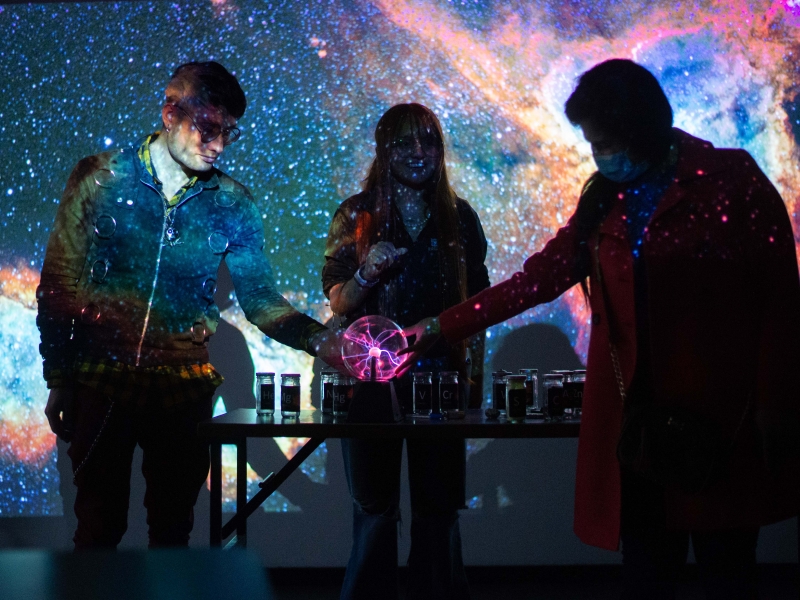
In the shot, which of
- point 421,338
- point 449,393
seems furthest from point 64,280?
point 449,393

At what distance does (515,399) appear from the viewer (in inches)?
89.4

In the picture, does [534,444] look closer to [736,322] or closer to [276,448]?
[276,448]

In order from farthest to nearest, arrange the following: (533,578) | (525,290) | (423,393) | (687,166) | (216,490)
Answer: (533,578)
(423,393)
(216,490)
(525,290)
(687,166)

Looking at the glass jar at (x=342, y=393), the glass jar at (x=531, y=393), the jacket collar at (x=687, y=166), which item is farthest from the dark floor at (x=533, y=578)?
the jacket collar at (x=687, y=166)

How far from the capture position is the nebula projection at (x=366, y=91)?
364 centimetres

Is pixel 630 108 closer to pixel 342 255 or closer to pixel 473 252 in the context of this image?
pixel 473 252

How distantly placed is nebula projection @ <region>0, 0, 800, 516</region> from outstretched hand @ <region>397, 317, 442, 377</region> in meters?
1.42

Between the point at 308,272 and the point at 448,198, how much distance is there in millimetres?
1241

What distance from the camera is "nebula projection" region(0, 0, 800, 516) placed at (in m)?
3.64

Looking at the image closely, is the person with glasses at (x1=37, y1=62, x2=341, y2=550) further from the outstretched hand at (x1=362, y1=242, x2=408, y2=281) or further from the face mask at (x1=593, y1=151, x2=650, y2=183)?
the face mask at (x1=593, y1=151, x2=650, y2=183)

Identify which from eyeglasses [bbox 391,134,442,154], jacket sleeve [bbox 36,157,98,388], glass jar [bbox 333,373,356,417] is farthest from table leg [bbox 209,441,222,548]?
eyeglasses [bbox 391,134,442,154]

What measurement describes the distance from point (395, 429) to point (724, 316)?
0.89 meters

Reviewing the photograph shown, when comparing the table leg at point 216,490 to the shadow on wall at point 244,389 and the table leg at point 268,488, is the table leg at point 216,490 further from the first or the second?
the shadow on wall at point 244,389

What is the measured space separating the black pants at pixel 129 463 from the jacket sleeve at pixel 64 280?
4.5 inches
